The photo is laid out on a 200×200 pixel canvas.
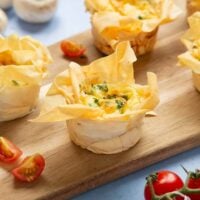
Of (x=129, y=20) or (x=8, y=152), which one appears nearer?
(x=8, y=152)

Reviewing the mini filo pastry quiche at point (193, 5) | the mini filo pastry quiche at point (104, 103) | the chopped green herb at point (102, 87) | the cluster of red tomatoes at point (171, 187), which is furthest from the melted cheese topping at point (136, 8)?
the cluster of red tomatoes at point (171, 187)

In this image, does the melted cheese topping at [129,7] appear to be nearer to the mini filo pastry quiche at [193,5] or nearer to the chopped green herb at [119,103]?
the mini filo pastry quiche at [193,5]

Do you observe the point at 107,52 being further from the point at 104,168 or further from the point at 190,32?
the point at 104,168

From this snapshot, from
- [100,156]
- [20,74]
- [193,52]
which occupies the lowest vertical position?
[100,156]

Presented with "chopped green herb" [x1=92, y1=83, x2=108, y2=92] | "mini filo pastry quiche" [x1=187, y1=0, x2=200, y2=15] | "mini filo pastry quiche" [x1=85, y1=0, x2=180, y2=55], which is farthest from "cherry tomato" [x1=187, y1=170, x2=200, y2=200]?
"mini filo pastry quiche" [x1=187, y1=0, x2=200, y2=15]

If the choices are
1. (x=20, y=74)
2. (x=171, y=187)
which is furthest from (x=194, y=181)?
(x=20, y=74)

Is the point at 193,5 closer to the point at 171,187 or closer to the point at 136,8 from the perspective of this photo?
the point at 136,8
